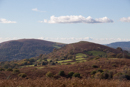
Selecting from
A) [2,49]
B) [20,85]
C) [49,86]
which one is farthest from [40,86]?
[2,49]

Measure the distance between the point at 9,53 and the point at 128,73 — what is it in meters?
170

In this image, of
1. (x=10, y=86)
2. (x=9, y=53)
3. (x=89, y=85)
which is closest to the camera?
(x=10, y=86)

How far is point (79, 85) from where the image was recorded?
25.7ft

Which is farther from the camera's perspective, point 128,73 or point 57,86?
point 128,73

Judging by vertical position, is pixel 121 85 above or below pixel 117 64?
above

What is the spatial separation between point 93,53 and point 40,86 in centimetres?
9785

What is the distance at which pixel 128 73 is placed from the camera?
33.0 m

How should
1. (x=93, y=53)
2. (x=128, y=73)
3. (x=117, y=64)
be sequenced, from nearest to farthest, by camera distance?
(x=128, y=73), (x=117, y=64), (x=93, y=53)

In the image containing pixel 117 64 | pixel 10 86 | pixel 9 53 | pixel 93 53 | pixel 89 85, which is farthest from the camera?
pixel 9 53

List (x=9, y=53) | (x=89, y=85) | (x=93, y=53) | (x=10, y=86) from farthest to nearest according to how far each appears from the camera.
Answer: (x=9, y=53), (x=93, y=53), (x=89, y=85), (x=10, y=86)

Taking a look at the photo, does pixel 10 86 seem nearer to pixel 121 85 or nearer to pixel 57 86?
pixel 57 86

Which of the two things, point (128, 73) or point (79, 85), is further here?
point (128, 73)

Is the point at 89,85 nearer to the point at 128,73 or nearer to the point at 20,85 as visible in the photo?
the point at 20,85

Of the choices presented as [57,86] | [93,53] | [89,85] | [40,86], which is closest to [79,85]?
[89,85]
